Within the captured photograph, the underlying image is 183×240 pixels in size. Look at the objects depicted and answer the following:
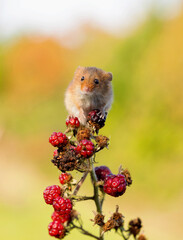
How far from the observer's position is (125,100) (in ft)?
42.2

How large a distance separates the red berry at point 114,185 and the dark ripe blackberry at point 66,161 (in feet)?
0.51

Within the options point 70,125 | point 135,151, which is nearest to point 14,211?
point 135,151

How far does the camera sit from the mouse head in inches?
114

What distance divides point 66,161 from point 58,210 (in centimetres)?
20

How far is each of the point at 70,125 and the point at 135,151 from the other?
31.9 ft

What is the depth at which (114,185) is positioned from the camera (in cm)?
165

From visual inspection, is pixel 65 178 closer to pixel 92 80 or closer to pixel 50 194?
pixel 50 194

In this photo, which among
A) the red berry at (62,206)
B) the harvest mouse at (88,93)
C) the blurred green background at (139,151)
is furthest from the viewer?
the blurred green background at (139,151)

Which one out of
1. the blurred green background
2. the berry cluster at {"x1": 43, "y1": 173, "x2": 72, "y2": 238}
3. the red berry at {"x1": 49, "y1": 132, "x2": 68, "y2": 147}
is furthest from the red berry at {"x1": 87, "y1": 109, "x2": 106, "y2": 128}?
the blurred green background

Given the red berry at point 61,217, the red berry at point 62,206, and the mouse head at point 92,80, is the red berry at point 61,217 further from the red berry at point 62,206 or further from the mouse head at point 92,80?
the mouse head at point 92,80

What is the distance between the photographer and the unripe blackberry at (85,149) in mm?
1648

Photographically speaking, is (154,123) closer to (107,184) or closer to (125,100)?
(125,100)

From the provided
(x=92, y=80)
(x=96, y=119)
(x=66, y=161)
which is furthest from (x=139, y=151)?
(x=66, y=161)

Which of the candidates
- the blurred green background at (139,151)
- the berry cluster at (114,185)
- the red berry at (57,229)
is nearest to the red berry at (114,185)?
the berry cluster at (114,185)
